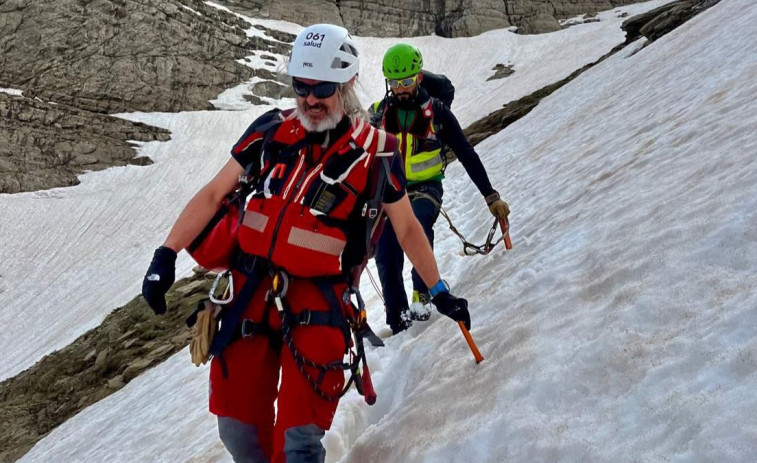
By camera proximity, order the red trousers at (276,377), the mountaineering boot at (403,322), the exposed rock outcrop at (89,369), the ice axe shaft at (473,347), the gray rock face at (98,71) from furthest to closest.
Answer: the gray rock face at (98,71)
the exposed rock outcrop at (89,369)
the mountaineering boot at (403,322)
the ice axe shaft at (473,347)
the red trousers at (276,377)

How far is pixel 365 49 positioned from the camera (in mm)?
55438

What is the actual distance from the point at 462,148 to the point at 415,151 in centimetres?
46

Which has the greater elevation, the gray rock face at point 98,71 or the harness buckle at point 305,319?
the gray rock face at point 98,71

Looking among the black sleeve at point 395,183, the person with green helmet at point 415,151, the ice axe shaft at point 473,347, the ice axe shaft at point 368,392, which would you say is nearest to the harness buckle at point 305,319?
the ice axe shaft at point 368,392

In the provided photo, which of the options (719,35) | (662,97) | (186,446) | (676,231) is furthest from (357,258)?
(719,35)

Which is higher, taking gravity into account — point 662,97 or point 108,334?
point 662,97

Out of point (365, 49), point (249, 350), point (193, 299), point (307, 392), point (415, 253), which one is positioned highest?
point (365, 49)

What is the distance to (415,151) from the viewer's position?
5684 millimetres

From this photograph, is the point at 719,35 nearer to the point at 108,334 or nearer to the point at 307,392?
the point at 307,392

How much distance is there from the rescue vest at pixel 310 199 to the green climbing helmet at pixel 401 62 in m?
2.17

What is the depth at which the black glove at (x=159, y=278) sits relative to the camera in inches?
126

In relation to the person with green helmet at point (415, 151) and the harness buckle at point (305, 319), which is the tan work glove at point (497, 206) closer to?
the person with green helmet at point (415, 151)

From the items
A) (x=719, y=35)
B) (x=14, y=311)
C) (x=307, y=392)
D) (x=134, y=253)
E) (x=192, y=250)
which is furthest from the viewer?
(x=134, y=253)

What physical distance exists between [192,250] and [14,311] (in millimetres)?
23699
